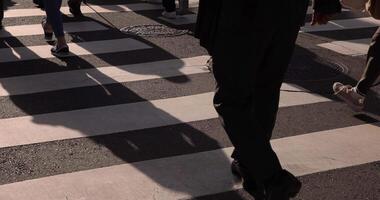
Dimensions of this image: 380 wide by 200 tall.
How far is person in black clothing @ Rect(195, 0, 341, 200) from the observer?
2.97 m

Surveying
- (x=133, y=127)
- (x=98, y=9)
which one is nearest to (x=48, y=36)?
(x=98, y=9)

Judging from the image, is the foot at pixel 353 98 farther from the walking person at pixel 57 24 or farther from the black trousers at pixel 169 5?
the black trousers at pixel 169 5

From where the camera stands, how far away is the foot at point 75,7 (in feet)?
29.9

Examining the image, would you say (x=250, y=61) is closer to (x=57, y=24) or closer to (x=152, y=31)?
(x=57, y=24)

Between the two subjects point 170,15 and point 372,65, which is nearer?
point 372,65

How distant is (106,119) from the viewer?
16.2 feet

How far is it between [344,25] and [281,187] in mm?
6448

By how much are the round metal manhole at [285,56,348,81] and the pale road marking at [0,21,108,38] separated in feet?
9.88

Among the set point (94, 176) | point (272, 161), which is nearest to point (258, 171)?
point (272, 161)

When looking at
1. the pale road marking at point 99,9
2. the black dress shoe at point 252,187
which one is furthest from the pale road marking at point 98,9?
the black dress shoe at point 252,187

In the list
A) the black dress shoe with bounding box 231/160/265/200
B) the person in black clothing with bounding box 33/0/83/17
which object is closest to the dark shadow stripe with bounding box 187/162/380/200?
the black dress shoe with bounding box 231/160/265/200

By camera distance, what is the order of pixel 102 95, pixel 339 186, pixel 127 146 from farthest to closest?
pixel 102 95, pixel 127 146, pixel 339 186

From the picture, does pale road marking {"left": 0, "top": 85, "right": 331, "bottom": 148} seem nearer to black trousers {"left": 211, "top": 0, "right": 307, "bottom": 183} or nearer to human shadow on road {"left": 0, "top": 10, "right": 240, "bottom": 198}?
human shadow on road {"left": 0, "top": 10, "right": 240, "bottom": 198}

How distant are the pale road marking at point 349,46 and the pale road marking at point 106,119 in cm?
211
